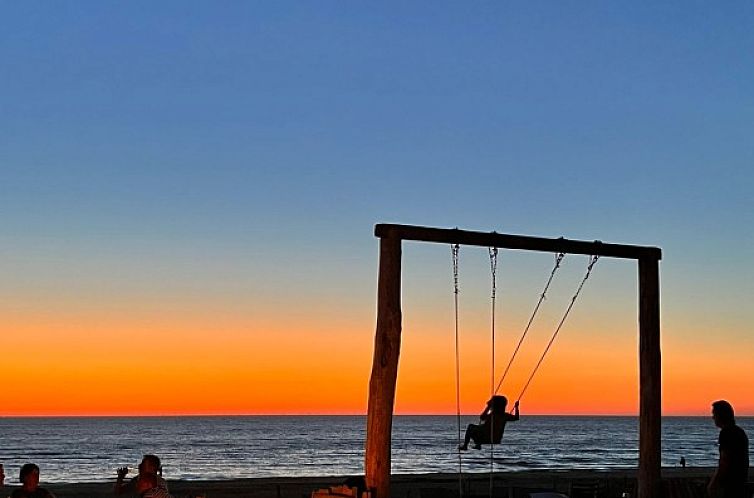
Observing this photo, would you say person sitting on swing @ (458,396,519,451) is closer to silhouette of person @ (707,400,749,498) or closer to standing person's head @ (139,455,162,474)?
silhouette of person @ (707,400,749,498)

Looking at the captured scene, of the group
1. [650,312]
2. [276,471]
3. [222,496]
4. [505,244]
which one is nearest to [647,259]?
[650,312]

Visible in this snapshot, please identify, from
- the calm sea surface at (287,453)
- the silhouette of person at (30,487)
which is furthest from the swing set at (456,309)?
the calm sea surface at (287,453)

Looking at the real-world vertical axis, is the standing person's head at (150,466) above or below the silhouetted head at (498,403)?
below

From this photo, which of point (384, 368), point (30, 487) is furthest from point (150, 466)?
point (384, 368)

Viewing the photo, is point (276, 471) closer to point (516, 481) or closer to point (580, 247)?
point (516, 481)

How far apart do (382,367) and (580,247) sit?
8.75ft

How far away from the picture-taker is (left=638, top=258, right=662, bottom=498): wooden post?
1290cm

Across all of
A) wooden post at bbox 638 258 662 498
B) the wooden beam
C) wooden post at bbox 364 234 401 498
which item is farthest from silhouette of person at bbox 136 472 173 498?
wooden post at bbox 638 258 662 498

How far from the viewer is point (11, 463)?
6906cm

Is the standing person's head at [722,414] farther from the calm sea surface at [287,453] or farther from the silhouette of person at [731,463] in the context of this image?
the calm sea surface at [287,453]

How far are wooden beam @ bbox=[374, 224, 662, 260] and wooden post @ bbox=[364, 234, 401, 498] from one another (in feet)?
0.41

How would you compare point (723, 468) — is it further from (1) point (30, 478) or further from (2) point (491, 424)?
(1) point (30, 478)

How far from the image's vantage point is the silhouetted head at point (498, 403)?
1384 cm

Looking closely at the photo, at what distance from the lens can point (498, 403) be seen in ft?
45.6
